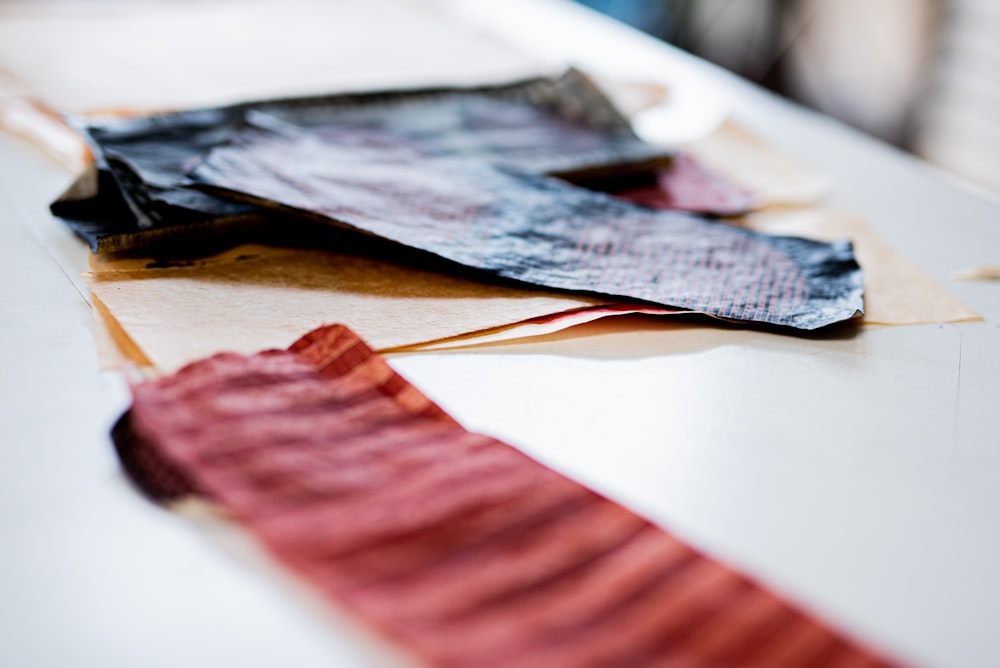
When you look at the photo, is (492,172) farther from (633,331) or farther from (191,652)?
(191,652)

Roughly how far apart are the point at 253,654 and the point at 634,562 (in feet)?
0.61

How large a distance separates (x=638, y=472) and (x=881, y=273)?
1.42 feet

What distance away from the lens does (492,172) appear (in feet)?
3.28

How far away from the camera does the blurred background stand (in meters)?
2.10

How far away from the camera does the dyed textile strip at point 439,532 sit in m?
0.46

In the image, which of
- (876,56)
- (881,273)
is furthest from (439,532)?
(876,56)

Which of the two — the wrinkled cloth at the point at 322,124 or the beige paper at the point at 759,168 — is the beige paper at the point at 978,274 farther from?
the wrinkled cloth at the point at 322,124

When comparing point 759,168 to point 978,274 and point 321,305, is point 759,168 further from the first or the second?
point 321,305

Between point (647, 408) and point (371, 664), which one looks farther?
point (647, 408)

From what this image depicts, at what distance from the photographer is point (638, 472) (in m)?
0.61

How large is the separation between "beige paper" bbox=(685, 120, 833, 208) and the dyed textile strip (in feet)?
2.03

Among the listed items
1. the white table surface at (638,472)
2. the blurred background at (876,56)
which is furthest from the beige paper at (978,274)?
the blurred background at (876,56)

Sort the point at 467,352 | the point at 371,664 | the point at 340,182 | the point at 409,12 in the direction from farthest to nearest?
the point at 409,12, the point at 340,182, the point at 467,352, the point at 371,664

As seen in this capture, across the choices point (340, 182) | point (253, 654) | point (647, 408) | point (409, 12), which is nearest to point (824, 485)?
point (647, 408)
